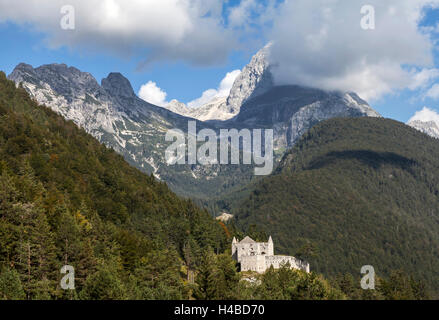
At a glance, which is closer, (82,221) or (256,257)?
(82,221)

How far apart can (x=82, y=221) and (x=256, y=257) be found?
139 feet

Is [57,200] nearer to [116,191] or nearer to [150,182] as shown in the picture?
[116,191]

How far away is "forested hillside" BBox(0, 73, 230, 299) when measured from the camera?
65.6 m

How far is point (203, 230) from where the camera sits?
12781 cm

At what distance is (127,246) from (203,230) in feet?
133

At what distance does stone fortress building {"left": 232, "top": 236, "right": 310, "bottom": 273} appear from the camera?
380 feet

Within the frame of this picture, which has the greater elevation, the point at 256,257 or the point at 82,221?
the point at 82,221

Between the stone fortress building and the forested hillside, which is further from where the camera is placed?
the stone fortress building

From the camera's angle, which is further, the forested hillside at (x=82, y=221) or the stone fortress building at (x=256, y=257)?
the stone fortress building at (x=256, y=257)

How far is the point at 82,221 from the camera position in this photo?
92.1 metres

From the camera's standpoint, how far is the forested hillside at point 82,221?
65562 mm

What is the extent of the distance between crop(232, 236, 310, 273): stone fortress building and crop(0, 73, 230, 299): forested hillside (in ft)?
30.7

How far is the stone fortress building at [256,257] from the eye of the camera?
116 m

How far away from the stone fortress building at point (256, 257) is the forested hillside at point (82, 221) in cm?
935
